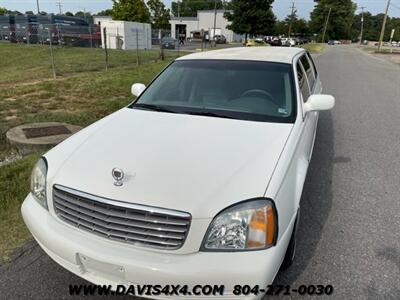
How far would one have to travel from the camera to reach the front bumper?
1885 millimetres

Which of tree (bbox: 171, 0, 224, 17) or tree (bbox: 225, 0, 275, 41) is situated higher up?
tree (bbox: 171, 0, 224, 17)

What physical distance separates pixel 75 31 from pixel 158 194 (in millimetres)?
34575

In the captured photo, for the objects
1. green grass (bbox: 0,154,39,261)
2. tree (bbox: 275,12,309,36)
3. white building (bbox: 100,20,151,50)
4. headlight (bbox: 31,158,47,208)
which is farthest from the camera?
tree (bbox: 275,12,309,36)

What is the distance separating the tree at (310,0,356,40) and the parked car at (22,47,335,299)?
96693 millimetres

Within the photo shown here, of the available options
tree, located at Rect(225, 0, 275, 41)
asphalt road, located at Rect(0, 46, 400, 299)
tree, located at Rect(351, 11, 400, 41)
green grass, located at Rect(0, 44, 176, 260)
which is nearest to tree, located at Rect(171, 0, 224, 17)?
tree, located at Rect(351, 11, 400, 41)

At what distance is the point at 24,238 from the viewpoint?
3.04m

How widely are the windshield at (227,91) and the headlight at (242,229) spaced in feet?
3.92

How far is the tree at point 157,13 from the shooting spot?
59.7 meters

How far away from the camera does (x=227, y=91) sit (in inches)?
133

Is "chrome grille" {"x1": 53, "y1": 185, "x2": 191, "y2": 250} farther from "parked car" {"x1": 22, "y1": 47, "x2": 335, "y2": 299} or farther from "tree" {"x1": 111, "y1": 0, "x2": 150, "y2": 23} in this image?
"tree" {"x1": 111, "y1": 0, "x2": 150, "y2": 23}

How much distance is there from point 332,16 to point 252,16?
195ft

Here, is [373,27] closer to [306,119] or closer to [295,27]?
[295,27]

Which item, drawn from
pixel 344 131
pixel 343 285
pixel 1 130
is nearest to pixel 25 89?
pixel 1 130

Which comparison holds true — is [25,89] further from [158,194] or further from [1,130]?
[158,194]
